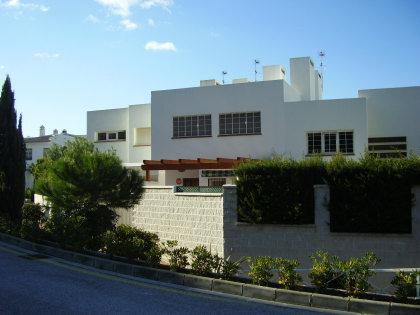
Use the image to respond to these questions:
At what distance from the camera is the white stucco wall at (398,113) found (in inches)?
985

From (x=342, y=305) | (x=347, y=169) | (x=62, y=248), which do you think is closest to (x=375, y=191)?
(x=347, y=169)

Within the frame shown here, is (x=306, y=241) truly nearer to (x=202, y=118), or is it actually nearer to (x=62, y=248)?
(x=62, y=248)

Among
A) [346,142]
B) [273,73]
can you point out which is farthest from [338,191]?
[273,73]

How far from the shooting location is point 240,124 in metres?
26.1

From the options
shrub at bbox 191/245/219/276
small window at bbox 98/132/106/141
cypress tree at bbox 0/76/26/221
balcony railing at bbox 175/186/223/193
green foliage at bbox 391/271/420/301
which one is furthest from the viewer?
small window at bbox 98/132/106/141

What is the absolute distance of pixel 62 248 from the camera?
1316 cm

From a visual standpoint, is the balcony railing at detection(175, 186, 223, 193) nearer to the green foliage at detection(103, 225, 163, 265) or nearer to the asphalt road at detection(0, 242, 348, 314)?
the green foliage at detection(103, 225, 163, 265)

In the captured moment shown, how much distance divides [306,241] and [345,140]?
1231 cm

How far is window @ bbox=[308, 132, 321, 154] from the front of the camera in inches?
982

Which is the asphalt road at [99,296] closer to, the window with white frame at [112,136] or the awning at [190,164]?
the awning at [190,164]

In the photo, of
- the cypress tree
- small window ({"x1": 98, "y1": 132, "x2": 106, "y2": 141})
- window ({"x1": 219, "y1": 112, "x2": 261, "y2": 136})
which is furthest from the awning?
the cypress tree

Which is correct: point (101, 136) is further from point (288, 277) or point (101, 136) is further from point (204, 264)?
point (288, 277)

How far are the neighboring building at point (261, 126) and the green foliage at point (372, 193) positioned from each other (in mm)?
10682

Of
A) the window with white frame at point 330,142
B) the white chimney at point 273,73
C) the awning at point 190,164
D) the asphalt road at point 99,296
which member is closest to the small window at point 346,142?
the window with white frame at point 330,142
